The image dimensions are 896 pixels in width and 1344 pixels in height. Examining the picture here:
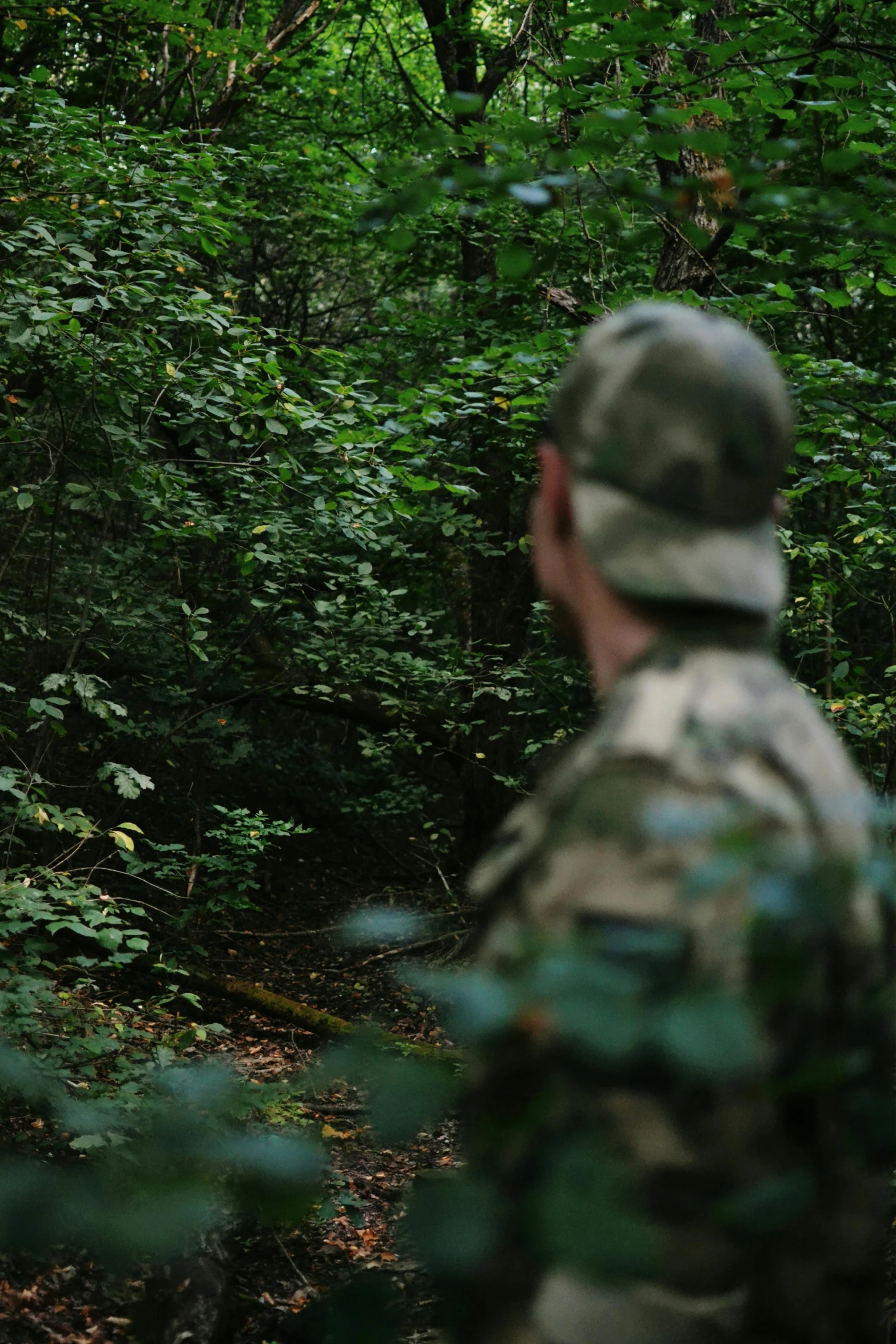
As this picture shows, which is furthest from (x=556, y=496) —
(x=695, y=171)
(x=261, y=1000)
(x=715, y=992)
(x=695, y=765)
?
(x=261, y=1000)

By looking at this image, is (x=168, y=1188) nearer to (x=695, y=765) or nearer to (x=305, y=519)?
(x=695, y=765)

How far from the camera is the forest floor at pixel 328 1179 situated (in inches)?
110

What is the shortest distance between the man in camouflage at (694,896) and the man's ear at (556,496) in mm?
23

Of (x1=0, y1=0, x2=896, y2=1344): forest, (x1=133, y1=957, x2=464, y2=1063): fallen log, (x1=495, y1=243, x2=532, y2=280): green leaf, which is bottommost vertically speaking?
(x1=133, y1=957, x2=464, y2=1063): fallen log

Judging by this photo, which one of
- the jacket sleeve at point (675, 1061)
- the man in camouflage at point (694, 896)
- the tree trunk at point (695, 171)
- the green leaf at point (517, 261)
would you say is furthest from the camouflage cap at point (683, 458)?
the tree trunk at point (695, 171)

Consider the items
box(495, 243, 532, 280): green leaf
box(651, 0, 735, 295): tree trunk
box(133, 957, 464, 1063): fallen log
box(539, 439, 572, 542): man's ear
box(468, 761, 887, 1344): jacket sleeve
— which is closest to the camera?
box(468, 761, 887, 1344): jacket sleeve

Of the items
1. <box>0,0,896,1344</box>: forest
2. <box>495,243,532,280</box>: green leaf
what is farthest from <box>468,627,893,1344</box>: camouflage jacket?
<box>495,243,532,280</box>: green leaf

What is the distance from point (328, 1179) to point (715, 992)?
120 cm

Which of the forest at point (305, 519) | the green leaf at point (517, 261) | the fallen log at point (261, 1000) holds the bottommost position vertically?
the fallen log at point (261, 1000)

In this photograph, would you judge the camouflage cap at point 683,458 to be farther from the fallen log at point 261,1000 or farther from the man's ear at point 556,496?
the fallen log at point 261,1000

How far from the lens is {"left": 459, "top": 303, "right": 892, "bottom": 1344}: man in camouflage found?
84 cm

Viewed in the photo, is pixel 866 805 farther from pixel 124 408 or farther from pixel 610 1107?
pixel 124 408

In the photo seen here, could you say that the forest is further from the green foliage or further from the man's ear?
the man's ear

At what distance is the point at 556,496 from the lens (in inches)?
47.1
